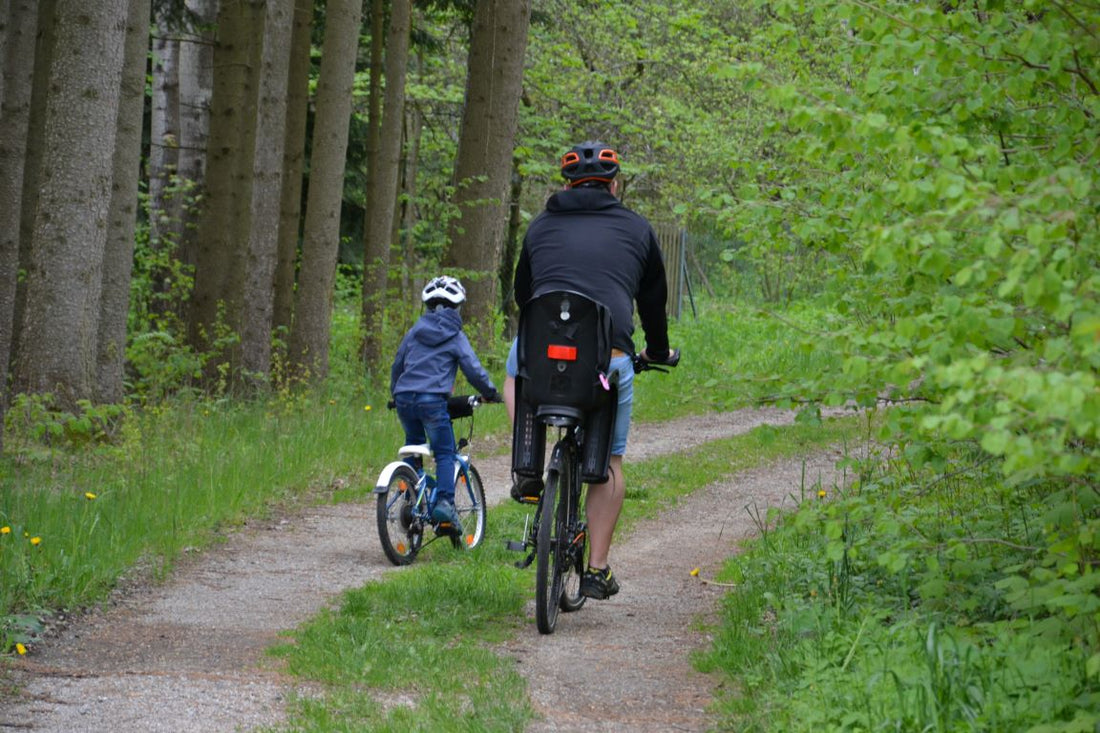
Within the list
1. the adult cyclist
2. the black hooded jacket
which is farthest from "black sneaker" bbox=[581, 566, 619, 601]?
the black hooded jacket

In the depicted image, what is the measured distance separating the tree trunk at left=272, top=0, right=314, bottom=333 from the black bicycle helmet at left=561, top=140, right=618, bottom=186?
32.9 feet

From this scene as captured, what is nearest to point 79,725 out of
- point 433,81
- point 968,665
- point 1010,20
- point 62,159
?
point 968,665

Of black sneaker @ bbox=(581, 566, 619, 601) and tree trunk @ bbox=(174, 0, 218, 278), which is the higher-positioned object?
tree trunk @ bbox=(174, 0, 218, 278)

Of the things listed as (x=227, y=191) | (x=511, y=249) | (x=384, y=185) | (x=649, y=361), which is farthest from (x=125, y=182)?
(x=511, y=249)

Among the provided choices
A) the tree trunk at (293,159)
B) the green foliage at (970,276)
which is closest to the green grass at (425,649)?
the green foliage at (970,276)

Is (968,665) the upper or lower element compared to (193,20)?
lower

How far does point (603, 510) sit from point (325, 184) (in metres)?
9.28

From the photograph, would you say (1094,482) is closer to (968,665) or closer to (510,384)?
(968,665)

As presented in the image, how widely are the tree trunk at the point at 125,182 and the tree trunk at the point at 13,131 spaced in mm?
898

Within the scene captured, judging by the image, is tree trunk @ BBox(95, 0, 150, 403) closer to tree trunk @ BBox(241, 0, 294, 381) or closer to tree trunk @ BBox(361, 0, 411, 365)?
tree trunk @ BBox(241, 0, 294, 381)

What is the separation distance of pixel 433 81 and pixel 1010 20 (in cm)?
2513

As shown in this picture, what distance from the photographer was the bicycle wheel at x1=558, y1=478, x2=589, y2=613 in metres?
6.52

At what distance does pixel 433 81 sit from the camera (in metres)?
29.2

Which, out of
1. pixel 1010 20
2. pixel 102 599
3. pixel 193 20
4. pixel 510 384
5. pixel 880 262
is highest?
pixel 193 20
